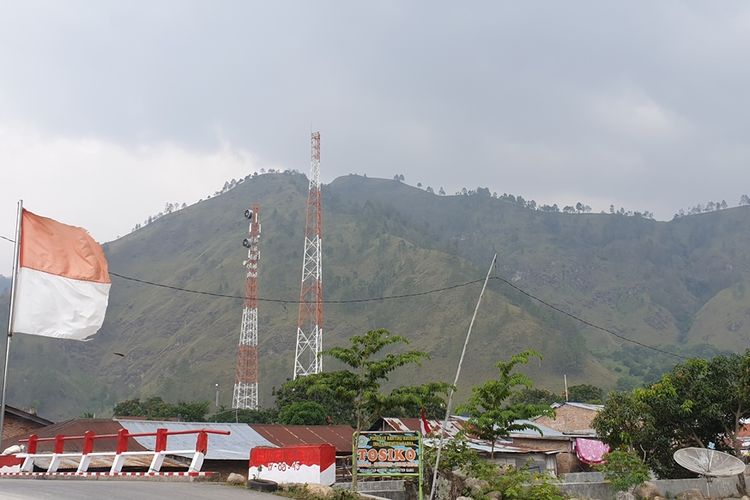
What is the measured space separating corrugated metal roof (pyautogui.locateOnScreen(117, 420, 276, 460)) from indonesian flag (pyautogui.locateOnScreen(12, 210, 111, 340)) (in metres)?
14.6

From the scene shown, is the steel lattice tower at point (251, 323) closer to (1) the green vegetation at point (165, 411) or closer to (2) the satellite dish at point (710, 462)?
(1) the green vegetation at point (165, 411)

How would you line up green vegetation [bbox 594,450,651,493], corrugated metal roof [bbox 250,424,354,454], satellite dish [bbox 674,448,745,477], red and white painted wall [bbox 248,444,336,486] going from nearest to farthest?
red and white painted wall [bbox 248,444,336,486]
green vegetation [bbox 594,450,651,493]
satellite dish [bbox 674,448,745,477]
corrugated metal roof [bbox 250,424,354,454]

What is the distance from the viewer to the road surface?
14099 millimetres

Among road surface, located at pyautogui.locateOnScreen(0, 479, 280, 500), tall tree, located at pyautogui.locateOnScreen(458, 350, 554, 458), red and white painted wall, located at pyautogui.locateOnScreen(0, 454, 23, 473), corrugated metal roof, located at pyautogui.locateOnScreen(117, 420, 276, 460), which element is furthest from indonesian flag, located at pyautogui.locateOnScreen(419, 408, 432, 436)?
red and white painted wall, located at pyautogui.locateOnScreen(0, 454, 23, 473)

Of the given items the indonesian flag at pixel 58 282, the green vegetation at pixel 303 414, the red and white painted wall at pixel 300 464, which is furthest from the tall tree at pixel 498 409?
the green vegetation at pixel 303 414

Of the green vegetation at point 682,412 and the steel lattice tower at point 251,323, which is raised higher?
the steel lattice tower at point 251,323

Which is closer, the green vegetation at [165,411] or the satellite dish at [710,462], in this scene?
the satellite dish at [710,462]

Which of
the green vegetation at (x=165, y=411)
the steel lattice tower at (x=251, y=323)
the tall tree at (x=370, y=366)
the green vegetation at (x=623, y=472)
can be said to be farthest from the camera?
the steel lattice tower at (x=251, y=323)

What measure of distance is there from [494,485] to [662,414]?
65.1ft

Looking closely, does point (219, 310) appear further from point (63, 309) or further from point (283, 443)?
point (63, 309)

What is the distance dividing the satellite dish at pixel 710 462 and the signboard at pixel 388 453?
57.2 feet

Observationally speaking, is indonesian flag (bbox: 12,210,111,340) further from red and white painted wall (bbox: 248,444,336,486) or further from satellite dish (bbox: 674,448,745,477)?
satellite dish (bbox: 674,448,745,477)

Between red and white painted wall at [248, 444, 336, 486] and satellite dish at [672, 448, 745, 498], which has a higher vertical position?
red and white painted wall at [248, 444, 336, 486]

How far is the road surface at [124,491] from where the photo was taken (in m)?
14.1
